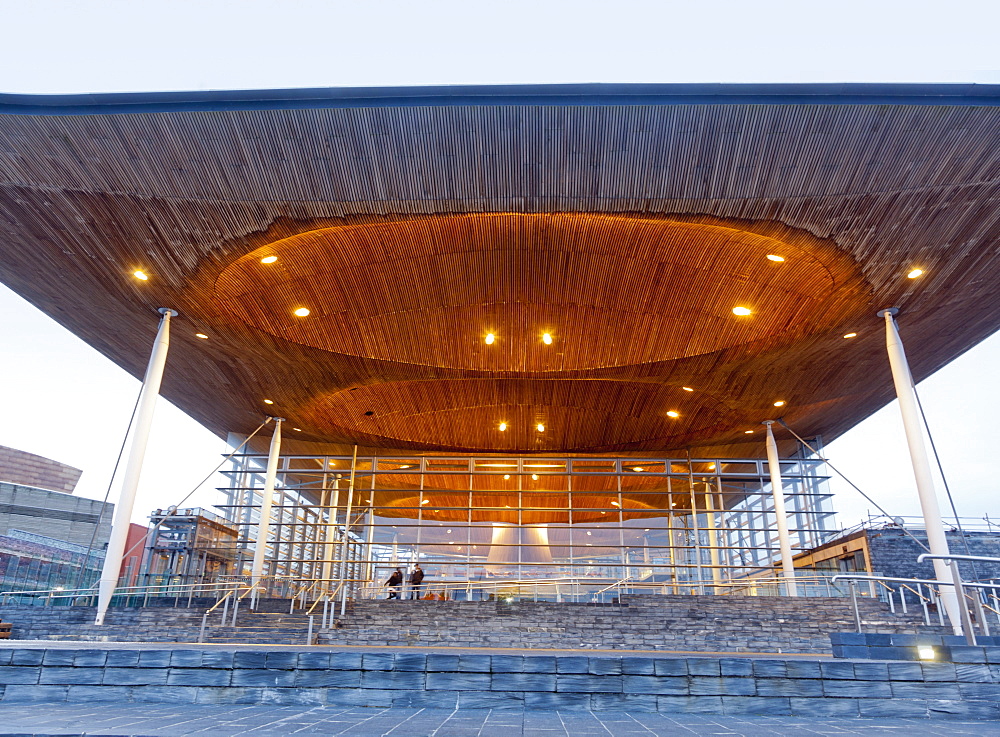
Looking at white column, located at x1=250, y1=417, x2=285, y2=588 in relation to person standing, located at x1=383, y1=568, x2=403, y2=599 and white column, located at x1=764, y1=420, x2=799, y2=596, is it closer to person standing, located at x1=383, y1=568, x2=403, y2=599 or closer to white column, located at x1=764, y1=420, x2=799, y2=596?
person standing, located at x1=383, y1=568, x2=403, y2=599

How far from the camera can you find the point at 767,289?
1611 centimetres

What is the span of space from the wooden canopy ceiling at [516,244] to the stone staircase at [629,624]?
6.08 meters

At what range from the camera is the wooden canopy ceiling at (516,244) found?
10.4m

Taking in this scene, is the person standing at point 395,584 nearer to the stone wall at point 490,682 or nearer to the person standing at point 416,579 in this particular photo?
the person standing at point 416,579

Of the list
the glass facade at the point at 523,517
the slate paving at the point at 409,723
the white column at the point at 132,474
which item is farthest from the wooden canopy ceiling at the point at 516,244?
the slate paving at the point at 409,723

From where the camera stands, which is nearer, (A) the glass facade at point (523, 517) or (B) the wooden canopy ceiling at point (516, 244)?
(B) the wooden canopy ceiling at point (516, 244)

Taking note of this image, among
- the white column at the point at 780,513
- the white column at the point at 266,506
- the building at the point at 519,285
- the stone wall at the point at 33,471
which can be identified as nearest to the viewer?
the building at the point at 519,285

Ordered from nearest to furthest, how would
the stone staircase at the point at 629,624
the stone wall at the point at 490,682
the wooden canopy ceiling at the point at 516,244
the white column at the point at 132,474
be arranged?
the stone wall at the point at 490,682 → the wooden canopy ceiling at the point at 516,244 → the stone staircase at the point at 629,624 → the white column at the point at 132,474

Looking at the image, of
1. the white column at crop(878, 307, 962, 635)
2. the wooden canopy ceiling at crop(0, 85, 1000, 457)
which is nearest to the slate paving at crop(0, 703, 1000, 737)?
the wooden canopy ceiling at crop(0, 85, 1000, 457)

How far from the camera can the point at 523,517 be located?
26891 millimetres

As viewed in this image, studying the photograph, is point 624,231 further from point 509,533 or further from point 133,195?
point 509,533

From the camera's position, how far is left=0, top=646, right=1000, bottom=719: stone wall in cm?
594

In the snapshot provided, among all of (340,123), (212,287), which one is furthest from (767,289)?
(212,287)

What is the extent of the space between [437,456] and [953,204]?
19248mm
